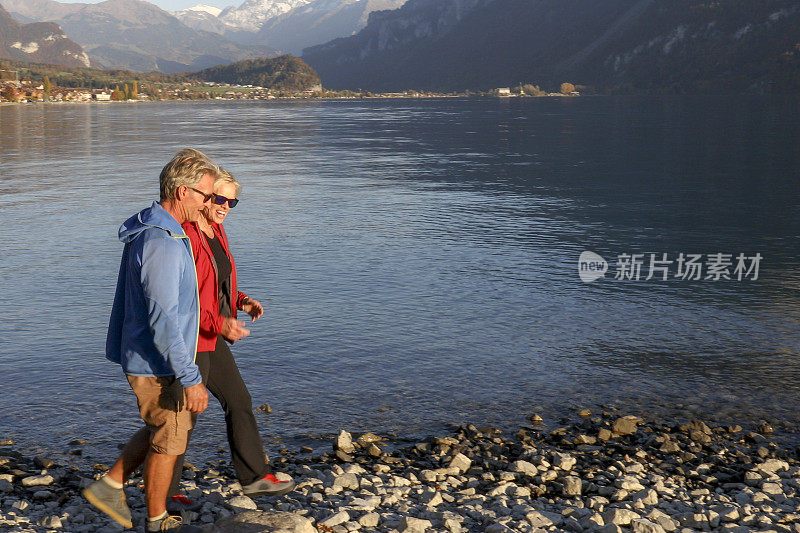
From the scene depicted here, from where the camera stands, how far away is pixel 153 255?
5230 mm

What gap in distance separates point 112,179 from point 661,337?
27440 mm

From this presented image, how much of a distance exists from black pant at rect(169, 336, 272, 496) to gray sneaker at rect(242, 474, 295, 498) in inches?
1.4

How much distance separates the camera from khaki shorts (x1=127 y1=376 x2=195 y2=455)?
5.59 m

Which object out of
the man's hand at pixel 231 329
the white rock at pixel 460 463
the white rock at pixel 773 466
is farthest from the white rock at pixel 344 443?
the white rock at pixel 773 466

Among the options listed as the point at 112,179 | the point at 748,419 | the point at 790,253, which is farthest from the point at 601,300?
the point at 112,179

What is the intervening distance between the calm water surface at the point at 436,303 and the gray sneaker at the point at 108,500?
216 cm

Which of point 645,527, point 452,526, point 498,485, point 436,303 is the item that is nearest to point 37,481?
point 452,526

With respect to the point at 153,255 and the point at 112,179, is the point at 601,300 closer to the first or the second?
the point at 153,255

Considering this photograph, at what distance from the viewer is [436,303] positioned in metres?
14.6

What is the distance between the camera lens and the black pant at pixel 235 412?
6.29 m

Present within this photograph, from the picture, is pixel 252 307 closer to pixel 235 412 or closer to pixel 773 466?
pixel 235 412

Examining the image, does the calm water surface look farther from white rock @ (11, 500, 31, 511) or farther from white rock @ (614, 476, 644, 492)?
white rock @ (614, 476, 644, 492)

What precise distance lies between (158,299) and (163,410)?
2.81 feet

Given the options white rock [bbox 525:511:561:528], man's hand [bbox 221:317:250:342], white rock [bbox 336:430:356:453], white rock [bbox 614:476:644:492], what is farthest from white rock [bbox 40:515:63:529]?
white rock [bbox 614:476:644:492]
